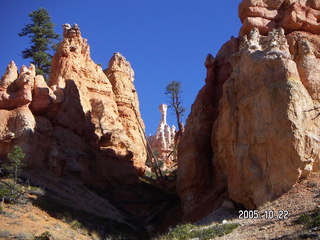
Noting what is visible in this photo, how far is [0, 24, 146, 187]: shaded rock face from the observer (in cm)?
3600

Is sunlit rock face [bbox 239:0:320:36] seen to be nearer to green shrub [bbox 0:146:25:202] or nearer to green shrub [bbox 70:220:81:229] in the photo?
green shrub [bbox 70:220:81:229]

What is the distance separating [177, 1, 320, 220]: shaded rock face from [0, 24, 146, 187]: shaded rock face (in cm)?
847

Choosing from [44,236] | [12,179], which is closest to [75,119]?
[12,179]

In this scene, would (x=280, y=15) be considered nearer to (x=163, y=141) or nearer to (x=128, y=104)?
(x=128, y=104)

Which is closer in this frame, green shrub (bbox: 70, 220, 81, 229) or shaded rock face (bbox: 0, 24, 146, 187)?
green shrub (bbox: 70, 220, 81, 229)

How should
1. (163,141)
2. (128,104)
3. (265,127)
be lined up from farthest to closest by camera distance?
(163,141) → (128,104) → (265,127)

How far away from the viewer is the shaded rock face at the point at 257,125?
2544 centimetres

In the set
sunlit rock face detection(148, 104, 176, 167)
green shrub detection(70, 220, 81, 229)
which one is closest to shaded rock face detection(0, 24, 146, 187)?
green shrub detection(70, 220, 81, 229)

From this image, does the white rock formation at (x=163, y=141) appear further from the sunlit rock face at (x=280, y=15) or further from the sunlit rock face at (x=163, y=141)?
the sunlit rock face at (x=280, y=15)

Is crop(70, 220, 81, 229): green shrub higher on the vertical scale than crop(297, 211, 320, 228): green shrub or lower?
higher

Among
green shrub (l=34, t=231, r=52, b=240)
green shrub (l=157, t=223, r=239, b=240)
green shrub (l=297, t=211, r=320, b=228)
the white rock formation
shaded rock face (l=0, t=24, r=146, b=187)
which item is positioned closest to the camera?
green shrub (l=297, t=211, r=320, b=228)

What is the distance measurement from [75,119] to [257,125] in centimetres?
1842

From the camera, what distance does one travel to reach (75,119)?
40.8m

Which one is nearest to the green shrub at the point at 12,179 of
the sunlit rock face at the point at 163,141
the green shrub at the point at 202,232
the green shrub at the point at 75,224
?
the green shrub at the point at 75,224
